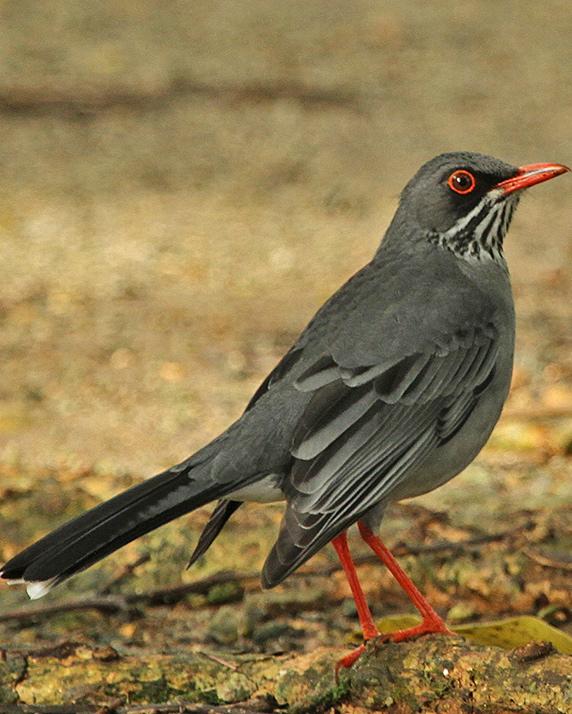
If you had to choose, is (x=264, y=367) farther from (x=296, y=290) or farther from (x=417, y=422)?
(x=417, y=422)

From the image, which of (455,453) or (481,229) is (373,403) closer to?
(455,453)

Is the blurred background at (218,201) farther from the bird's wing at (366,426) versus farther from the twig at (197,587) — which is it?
the bird's wing at (366,426)

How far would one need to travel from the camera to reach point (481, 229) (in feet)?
19.4

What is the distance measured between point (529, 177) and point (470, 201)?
0.24 m

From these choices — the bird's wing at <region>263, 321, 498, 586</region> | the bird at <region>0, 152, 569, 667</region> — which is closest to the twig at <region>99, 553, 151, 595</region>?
the bird at <region>0, 152, 569, 667</region>

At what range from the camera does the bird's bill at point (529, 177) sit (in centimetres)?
583

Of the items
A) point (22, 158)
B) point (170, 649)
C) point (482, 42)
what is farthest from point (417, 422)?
point (482, 42)

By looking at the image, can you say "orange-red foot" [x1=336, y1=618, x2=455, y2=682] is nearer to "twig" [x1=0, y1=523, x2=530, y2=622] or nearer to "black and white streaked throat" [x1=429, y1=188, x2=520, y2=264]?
"twig" [x1=0, y1=523, x2=530, y2=622]

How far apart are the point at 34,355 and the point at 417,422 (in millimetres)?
3951

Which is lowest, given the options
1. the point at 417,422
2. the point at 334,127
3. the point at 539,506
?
the point at 539,506

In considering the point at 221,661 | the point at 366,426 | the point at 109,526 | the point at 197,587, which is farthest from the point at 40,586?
the point at 197,587

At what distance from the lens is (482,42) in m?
15.5

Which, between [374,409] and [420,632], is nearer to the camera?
[420,632]

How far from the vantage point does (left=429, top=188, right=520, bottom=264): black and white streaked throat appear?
233 inches
